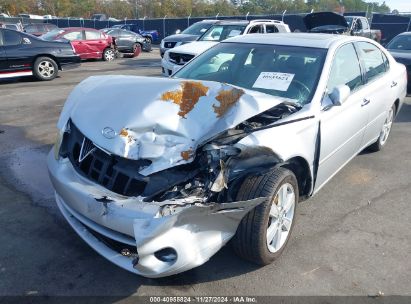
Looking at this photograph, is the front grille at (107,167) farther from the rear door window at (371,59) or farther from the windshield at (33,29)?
the windshield at (33,29)

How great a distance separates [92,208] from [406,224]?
291cm

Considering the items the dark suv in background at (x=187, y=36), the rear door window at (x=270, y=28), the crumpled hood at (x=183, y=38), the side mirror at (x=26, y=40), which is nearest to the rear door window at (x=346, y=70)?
the rear door window at (x=270, y=28)

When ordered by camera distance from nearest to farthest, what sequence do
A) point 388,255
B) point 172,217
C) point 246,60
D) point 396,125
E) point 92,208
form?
point 172,217, point 92,208, point 388,255, point 246,60, point 396,125

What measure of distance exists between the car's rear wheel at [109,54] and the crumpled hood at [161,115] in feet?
48.5

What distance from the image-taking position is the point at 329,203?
4.06m

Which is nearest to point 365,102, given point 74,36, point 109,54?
point 74,36

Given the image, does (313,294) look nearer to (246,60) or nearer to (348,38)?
(246,60)

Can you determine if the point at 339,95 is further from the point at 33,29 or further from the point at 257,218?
the point at 33,29

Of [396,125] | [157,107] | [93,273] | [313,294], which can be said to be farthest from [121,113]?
[396,125]

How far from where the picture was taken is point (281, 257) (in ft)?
10.3

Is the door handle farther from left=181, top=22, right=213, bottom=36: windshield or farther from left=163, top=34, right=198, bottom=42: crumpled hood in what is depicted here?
left=181, top=22, right=213, bottom=36: windshield

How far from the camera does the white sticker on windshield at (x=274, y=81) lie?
3.62m

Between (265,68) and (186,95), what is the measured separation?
4.04 ft

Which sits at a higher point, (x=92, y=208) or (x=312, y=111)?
(x=312, y=111)
